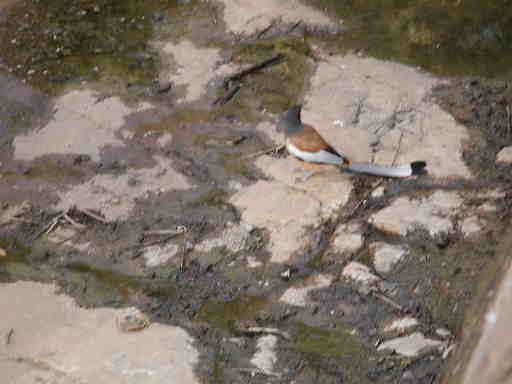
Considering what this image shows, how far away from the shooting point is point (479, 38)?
5707 millimetres

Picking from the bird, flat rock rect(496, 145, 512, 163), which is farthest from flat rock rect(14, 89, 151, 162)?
flat rock rect(496, 145, 512, 163)

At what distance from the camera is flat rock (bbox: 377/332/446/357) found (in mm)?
3893

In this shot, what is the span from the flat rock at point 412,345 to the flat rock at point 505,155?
5.10ft

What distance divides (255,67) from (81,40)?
5.47ft

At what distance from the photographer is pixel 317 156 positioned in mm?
4844

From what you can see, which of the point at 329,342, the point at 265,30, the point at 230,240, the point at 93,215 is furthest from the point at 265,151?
the point at 329,342

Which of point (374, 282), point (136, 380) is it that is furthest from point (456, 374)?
point (136, 380)

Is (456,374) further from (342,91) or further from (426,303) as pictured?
(342,91)

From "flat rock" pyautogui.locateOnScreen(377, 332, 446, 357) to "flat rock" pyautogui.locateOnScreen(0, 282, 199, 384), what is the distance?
1100mm

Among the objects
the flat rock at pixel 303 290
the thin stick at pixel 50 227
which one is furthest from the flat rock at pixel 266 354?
the thin stick at pixel 50 227

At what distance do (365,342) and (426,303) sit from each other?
448 mm

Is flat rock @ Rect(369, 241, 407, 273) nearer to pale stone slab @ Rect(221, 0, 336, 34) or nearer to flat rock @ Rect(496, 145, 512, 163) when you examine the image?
flat rock @ Rect(496, 145, 512, 163)

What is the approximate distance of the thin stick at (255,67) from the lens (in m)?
5.76

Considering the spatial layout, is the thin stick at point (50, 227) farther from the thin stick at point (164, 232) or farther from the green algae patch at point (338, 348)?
the green algae patch at point (338, 348)
